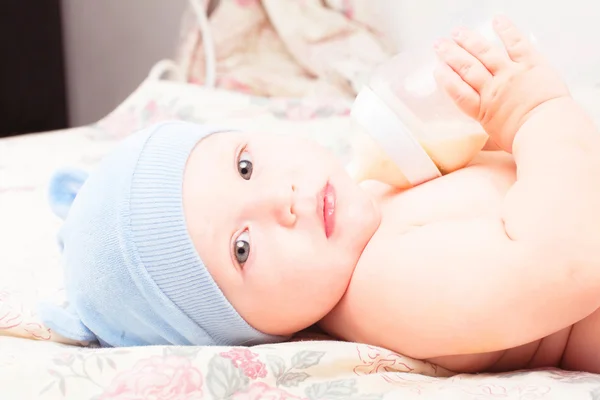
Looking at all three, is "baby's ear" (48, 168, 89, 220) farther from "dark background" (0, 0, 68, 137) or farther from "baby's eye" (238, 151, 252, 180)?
"dark background" (0, 0, 68, 137)

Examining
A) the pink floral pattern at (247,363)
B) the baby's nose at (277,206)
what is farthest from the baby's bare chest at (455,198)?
the pink floral pattern at (247,363)

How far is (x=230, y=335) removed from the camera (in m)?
0.89

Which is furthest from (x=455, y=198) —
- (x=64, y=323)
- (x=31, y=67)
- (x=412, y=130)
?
(x=31, y=67)

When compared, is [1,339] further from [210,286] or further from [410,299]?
[410,299]

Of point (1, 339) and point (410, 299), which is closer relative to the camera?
point (410, 299)

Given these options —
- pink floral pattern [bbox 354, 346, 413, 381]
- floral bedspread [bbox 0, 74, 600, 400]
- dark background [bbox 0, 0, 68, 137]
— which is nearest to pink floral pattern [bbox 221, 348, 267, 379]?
floral bedspread [bbox 0, 74, 600, 400]

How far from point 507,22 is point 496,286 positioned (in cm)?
35

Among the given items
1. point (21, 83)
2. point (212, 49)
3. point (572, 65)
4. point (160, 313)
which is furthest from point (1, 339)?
point (21, 83)

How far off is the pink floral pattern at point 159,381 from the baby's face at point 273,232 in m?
0.13

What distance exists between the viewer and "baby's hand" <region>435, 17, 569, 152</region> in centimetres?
87

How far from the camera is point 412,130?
36.1 inches

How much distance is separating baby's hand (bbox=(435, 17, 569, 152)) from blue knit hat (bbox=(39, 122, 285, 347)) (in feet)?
1.10

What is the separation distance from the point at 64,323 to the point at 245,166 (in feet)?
1.01

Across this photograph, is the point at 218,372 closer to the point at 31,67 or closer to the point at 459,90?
the point at 459,90
